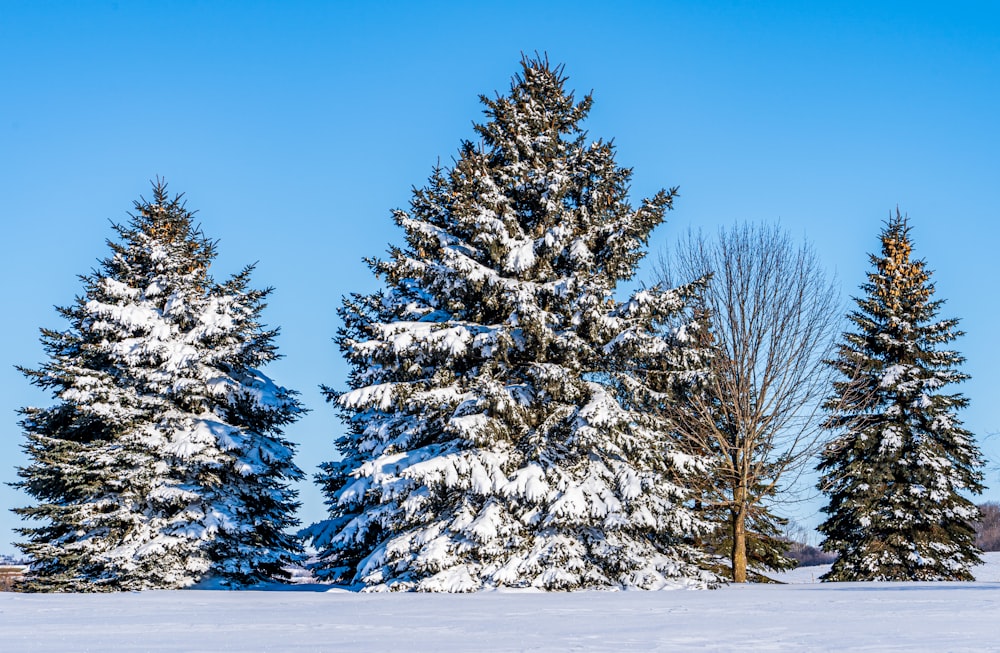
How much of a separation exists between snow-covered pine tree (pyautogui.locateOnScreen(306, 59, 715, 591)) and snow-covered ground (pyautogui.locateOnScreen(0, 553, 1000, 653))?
9.20 feet

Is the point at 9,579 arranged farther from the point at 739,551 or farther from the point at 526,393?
the point at 739,551

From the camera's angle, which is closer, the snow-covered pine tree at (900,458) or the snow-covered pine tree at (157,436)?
the snow-covered pine tree at (157,436)

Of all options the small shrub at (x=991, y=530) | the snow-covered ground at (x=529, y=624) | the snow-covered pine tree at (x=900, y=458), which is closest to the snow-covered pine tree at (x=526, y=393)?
the snow-covered ground at (x=529, y=624)

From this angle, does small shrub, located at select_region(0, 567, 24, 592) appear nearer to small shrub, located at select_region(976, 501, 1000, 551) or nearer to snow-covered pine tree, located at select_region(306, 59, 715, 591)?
snow-covered pine tree, located at select_region(306, 59, 715, 591)

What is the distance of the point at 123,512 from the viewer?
65.6 ft

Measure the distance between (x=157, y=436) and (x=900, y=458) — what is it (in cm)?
2201

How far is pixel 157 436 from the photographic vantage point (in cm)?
2073

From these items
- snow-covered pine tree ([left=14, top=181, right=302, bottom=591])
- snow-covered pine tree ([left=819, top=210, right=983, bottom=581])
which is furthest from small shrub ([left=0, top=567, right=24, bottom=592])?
snow-covered pine tree ([left=819, top=210, right=983, bottom=581])

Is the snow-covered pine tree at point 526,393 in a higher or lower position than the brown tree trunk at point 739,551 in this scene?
higher

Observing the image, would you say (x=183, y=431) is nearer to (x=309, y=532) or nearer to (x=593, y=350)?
(x=309, y=532)

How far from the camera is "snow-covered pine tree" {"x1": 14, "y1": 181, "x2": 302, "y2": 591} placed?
19938 mm

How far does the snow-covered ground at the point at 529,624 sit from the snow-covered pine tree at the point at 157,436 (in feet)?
19.1

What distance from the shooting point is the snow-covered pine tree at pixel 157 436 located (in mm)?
19938

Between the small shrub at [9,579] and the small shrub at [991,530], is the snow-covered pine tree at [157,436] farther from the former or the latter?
the small shrub at [991,530]
